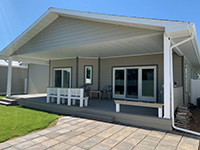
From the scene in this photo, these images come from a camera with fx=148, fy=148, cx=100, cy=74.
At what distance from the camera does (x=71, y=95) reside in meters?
6.33

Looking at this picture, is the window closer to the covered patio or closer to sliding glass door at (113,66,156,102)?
sliding glass door at (113,66,156,102)

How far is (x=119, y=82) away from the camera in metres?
8.50

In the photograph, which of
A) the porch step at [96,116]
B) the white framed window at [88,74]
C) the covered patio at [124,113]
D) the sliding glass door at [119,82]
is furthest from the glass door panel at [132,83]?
→ the porch step at [96,116]

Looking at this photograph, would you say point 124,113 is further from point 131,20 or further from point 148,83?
point 148,83

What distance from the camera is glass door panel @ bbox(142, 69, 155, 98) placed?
745 cm

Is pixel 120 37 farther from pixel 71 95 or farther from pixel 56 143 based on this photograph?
pixel 56 143

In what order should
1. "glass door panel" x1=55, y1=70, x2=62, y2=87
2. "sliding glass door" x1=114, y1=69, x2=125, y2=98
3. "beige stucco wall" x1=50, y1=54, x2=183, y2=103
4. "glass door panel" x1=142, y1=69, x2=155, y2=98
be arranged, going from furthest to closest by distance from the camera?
"glass door panel" x1=55, y1=70, x2=62, y2=87, "sliding glass door" x1=114, y1=69, x2=125, y2=98, "glass door panel" x1=142, y1=69, x2=155, y2=98, "beige stucco wall" x1=50, y1=54, x2=183, y2=103

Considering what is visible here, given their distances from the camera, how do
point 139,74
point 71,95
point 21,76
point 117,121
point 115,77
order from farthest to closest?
point 21,76
point 115,77
point 139,74
point 71,95
point 117,121

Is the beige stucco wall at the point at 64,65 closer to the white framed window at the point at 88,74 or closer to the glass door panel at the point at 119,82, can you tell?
the white framed window at the point at 88,74

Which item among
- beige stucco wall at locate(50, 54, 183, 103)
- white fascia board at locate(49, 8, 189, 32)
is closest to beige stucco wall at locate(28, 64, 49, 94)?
beige stucco wall at locate(50, 54, 183, 103)

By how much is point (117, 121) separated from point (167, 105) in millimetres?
1679

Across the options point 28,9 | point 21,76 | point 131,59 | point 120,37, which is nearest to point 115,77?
point 131,59

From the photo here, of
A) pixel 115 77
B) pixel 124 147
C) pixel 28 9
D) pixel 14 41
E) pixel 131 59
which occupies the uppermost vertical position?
pixel 28 9

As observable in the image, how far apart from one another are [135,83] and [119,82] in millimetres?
984
